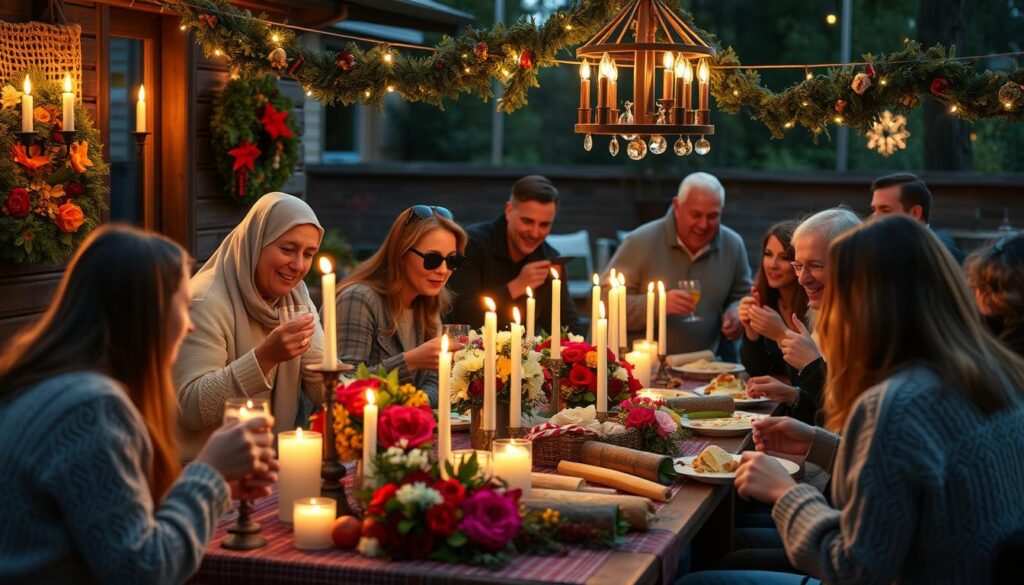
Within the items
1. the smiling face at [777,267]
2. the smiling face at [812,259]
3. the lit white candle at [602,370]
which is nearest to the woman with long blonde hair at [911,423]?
the lit white candle at [602,370]

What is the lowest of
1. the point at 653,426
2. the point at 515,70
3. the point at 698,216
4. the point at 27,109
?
the point at 653,426

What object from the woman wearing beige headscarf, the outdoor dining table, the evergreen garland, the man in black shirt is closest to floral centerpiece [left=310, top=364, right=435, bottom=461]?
the outdoor dining table

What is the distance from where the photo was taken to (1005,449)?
2.52 meters

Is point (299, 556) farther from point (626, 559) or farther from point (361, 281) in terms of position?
point (361, 281)

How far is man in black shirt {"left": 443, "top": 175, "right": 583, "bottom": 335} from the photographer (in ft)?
19.6

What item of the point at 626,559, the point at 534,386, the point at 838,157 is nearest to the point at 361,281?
the point at 534,386

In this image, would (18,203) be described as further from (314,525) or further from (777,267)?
(777,267)

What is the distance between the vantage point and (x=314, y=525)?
8.97 feet

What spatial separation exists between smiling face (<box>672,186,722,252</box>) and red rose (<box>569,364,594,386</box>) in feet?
8.78

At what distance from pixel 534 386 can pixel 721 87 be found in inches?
81.9

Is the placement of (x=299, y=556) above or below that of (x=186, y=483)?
below

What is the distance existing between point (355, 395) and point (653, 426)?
1.17 meters

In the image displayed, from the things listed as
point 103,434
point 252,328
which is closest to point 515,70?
point 252,328

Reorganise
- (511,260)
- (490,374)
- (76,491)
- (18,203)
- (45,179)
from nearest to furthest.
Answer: (76,491)
(490,374)
(18,203)
(45,179)
(511,260)
